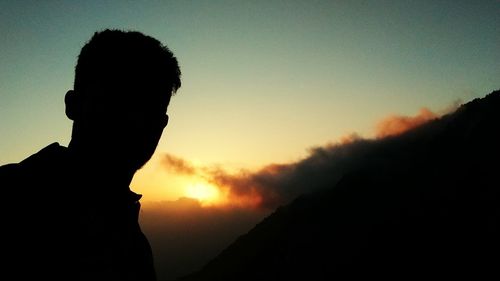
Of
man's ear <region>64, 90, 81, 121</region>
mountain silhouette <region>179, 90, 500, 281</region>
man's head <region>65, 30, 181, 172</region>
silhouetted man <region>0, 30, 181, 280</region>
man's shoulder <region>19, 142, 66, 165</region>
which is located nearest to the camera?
silhouetted man <region>0, 30, 181, 280</region>

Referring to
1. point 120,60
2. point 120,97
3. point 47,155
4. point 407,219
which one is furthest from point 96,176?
point 407,219

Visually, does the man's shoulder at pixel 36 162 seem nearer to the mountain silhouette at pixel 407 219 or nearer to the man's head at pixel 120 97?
the man's head at pixel 120 97

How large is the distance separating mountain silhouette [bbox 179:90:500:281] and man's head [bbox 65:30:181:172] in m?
89.3

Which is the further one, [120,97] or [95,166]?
[120,97]

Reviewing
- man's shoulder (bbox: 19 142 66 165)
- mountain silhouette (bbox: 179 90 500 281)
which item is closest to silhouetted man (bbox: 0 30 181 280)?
man's shoulder (bbox: 19 142 66 165)

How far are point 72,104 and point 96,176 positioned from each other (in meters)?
0.48

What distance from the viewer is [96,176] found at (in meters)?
1.68

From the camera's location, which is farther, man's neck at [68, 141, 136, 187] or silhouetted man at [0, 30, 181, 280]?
man's neck at [68, 141, 136, 187]

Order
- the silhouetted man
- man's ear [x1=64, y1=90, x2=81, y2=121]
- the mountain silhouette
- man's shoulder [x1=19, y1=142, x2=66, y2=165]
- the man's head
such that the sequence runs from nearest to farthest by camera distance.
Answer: the silhouetted man, man's shoulder [x1=19, y1=142, x2=66, y2=165], the man's head, man's ear [x1=64, y1=90, x2=81, y2=121], the mountain silhouette

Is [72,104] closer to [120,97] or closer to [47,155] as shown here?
[120,97]

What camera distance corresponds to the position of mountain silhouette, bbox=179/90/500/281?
82.1m

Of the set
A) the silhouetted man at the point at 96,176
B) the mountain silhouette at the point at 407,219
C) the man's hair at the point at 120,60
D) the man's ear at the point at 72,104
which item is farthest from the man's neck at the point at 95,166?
the mountain silhouette at the point at 407,219

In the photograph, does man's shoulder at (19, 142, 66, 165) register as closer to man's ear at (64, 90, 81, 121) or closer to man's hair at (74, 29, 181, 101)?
man's ear at (64, 90, 81, 121)

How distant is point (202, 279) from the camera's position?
14625cm
